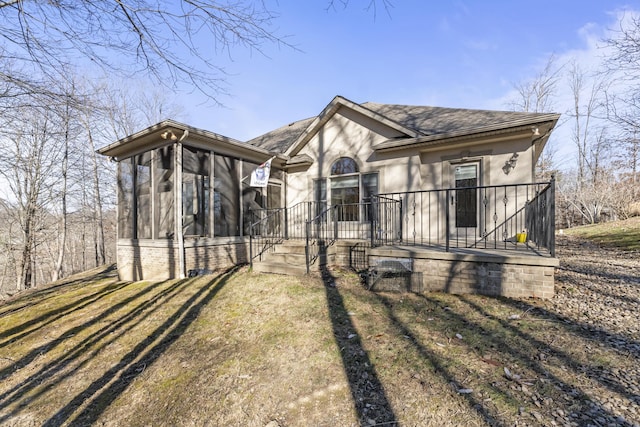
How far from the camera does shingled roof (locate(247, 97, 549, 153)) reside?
698 cm

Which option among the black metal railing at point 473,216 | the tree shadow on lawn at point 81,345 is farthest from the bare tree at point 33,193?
the black metal railing at point 473,216

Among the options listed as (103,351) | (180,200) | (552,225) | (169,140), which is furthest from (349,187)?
(103,351)

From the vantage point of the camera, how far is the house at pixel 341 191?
6758 millimetres

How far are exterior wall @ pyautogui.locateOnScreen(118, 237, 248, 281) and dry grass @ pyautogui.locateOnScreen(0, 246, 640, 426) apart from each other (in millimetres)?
2254

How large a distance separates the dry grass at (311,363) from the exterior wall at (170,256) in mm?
2254

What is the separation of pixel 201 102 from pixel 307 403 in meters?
4.47

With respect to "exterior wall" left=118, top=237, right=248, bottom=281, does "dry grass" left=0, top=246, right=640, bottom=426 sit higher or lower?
lower

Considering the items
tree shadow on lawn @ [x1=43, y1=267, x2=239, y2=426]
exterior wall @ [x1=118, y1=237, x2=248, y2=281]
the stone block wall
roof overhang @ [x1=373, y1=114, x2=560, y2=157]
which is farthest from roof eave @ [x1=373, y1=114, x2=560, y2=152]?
tree shadow on lawn @ [x1=43, y1=267, x2=239, y2=426]

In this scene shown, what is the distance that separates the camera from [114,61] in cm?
421

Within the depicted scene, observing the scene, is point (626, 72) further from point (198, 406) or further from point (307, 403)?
point (198, 406)

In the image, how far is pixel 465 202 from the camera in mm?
7594

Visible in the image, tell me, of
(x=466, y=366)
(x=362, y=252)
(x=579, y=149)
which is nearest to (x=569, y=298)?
(x=466, y=366)

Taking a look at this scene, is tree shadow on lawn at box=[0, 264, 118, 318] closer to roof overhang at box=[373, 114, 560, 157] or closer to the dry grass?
the dry grass

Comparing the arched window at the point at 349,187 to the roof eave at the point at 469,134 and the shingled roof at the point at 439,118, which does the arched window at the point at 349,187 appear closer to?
the roof eave at the point at 469,134
